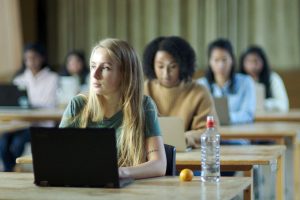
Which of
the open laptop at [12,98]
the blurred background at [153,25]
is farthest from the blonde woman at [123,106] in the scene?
the blurred background at [153,25]

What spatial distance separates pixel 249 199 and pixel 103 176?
739 mm

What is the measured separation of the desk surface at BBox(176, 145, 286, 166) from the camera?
3902 millimetres

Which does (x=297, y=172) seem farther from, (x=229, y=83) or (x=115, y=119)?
(x=115, y=119)

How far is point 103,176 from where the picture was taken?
3.02 m

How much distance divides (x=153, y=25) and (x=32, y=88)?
8.03 ft

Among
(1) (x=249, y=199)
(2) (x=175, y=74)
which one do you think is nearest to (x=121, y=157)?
(1) (x=249, y=199)

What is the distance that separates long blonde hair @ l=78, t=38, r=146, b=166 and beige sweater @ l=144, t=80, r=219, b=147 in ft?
4.35

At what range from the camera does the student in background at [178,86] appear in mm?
4805

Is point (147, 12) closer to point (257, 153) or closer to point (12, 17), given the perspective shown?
point (12, 17)

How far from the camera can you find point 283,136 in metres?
5.52

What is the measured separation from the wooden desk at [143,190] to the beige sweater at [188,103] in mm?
1537

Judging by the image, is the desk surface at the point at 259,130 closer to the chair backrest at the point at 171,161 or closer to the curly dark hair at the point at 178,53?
Answer: the curly dark hair at the point at 178,53

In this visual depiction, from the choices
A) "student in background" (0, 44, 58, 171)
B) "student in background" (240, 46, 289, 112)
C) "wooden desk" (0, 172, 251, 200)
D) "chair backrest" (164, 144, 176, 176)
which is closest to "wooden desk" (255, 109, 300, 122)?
"student in background" (240, 46, 289, 112)

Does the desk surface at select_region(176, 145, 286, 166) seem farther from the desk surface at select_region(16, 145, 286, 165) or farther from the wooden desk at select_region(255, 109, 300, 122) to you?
the wooden desk at select_region(255, 109, 300, 122)
